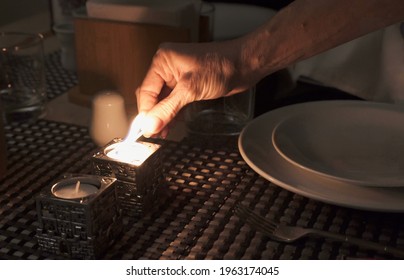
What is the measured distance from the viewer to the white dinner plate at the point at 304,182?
0.74 meters

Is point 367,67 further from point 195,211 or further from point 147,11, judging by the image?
point 195,211

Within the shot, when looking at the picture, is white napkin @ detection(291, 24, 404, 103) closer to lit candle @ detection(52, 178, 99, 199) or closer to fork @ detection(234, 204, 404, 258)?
fork @ detection(234, 204, 404, 258)

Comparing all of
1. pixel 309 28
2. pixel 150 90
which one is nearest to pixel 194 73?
pixel 150 90

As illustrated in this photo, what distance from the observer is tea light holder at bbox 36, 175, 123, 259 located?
676 mm

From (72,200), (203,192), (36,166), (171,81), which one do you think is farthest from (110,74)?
(72,200)

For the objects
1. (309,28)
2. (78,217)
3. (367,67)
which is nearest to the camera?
(78,217)

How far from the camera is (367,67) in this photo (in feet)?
4.32

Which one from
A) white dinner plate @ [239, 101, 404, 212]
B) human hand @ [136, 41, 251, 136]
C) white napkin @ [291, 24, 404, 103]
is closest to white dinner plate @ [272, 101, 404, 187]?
white dinner plate @ [239, 101, 404, 212]

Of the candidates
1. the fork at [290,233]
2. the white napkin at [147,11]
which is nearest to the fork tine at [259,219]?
the fork at [290,233]

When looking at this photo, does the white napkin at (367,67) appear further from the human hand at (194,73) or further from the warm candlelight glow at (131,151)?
the warm candlelight glow at (131,151)

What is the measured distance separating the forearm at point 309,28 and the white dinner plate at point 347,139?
0.33ft

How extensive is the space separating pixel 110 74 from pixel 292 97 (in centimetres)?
36

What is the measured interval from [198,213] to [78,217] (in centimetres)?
17

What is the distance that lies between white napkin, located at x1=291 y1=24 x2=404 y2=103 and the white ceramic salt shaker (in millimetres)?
481
